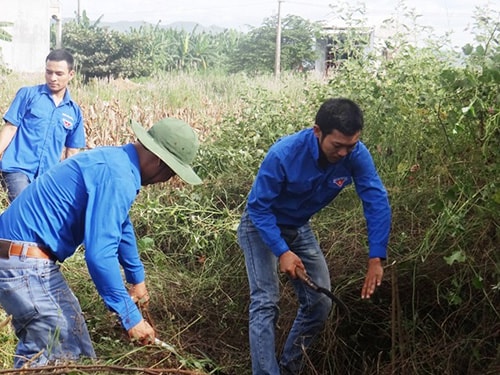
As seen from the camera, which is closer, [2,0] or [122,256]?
[122,256]

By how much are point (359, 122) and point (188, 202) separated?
3349 mm

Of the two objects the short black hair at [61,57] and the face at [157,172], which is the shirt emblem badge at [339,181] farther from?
the short black hair at [61,57]

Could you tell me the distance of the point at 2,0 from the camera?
36062 millimetres

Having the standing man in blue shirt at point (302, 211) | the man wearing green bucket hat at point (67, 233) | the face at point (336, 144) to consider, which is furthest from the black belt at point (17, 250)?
the face at point (336, 144)

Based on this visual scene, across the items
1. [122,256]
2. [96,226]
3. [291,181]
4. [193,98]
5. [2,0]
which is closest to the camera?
[96,226]

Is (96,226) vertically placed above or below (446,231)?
above

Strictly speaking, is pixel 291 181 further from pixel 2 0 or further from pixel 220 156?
pixel 2 0

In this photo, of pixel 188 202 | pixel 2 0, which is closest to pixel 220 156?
pixel 188 202

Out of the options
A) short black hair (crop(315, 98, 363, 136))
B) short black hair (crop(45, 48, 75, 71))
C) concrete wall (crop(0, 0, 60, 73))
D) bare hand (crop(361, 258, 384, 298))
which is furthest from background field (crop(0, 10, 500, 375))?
concrete wall (crop(0, 0, 60, 73))

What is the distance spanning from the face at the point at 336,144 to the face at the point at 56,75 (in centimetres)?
329

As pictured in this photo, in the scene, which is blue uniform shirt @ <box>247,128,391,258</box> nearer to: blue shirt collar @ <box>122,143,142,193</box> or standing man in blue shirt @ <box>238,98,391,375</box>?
standing man in blue shirt @ <box>238,98,391,375</box>

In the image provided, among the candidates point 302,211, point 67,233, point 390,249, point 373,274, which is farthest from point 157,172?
point 390,249

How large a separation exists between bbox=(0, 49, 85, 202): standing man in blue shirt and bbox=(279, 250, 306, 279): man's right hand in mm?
3133

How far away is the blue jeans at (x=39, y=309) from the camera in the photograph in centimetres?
368
